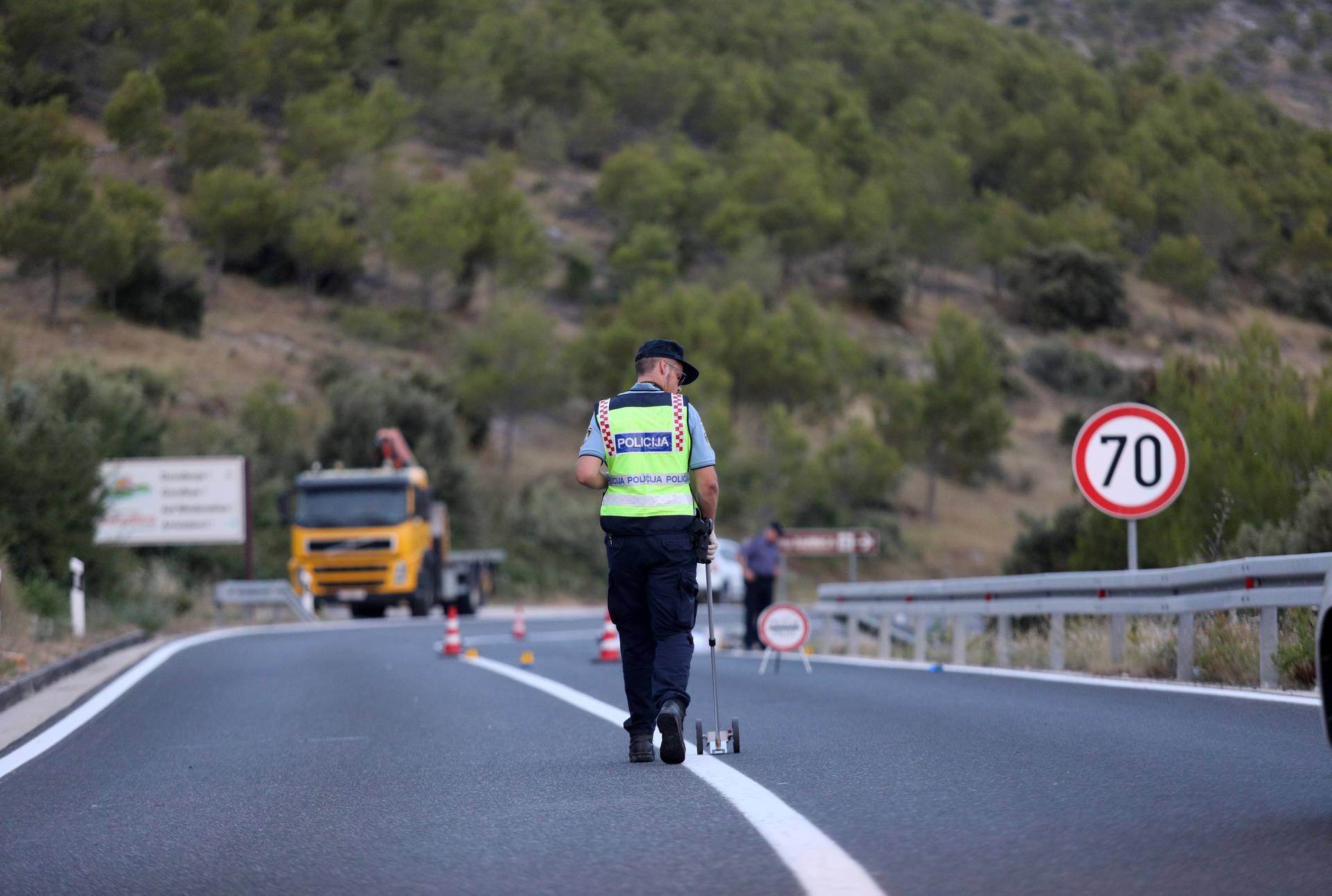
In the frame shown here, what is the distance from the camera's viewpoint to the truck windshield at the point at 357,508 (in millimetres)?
31547

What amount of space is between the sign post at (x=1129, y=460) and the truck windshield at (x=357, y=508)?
20022mm

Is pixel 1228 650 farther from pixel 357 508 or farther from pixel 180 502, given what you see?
pixel 180 502

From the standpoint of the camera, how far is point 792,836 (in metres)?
5.53

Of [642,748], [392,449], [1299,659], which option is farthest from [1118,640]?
[392,449]

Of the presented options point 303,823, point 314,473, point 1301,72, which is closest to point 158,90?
point 314,473

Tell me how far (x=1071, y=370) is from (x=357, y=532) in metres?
48.5

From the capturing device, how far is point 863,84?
93375mm

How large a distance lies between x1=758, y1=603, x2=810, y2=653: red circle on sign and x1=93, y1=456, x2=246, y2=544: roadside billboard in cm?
2043

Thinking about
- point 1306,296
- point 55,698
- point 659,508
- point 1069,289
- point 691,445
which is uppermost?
point 1069,289

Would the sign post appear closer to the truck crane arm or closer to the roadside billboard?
the truck crane arm

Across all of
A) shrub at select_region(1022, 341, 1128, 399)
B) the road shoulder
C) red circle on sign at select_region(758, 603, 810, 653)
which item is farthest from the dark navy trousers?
shrub at select_region(1022, 341, 1128, 399)

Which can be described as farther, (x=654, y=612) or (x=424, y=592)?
(x=424, y=592)

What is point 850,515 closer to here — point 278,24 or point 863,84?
point 278,24

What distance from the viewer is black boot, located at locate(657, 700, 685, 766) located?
24.4 ft
